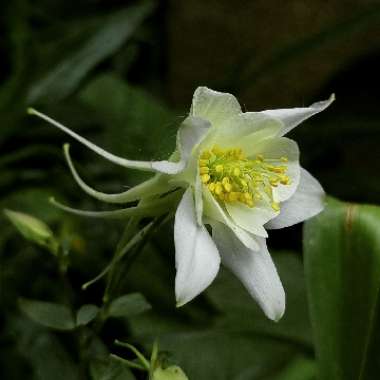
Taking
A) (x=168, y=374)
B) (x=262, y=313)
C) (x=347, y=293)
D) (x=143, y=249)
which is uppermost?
(x=168, y=374)

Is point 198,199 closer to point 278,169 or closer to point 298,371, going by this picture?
point 278,169

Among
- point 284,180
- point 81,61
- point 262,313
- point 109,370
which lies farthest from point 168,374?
point 81,61

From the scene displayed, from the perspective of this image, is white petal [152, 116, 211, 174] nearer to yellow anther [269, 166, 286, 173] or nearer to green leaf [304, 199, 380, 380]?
yellow anther [269, 166, 286, 173]

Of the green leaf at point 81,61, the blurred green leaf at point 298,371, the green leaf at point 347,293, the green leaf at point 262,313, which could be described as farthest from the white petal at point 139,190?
the green leaf at point 81,61

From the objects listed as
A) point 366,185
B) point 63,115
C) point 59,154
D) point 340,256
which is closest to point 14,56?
point 63,115

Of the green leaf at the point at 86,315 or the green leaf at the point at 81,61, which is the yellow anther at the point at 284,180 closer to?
the green leaf at the point at 86,315
